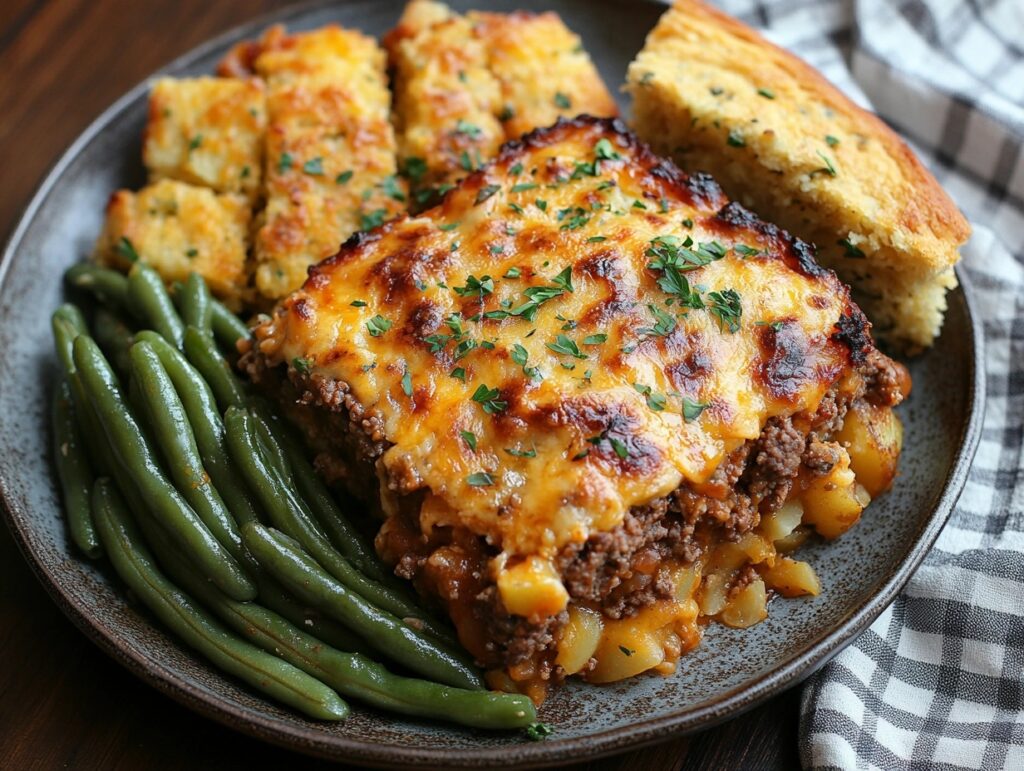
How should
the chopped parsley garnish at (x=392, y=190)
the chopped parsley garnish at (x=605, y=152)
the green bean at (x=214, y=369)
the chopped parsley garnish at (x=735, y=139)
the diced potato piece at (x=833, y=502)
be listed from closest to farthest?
the diced potato piece at (x=833, y=502) < the green bean at (x=214, y=369) < the chopped parsley garnish at (x=605, y=152) < the chopped parsley garnish at (x=735, y=139) < the chopped parsley garnish at (x=392, y=190)

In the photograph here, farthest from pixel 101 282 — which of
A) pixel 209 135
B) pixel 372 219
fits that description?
pixel 372 219

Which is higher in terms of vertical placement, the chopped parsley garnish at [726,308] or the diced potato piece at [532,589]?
the chopped parsley garnish at [726,308]

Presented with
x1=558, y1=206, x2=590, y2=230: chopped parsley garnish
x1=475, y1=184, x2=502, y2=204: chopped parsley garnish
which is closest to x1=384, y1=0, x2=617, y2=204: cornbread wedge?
x1=475, y1=184, x2=502, y2=204: chopped parsley garnish

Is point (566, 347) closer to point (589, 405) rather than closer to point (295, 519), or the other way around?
point (589, 405)

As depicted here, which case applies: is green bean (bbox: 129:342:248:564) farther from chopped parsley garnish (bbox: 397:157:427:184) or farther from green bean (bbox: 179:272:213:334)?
chopped parsley garnish (bbox: 397:157:427:184)

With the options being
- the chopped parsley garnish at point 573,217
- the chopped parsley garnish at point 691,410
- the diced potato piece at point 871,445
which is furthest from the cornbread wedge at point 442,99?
the diced potato piece at point 871,445

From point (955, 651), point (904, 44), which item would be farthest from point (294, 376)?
point (904, 44)

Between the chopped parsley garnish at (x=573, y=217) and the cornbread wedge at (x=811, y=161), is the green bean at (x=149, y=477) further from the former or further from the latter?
the cornbread wedge at (x=811, y=161)

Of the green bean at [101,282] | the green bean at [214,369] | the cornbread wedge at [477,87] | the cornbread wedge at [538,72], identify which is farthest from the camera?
the cornbread wedge at [538,72]
